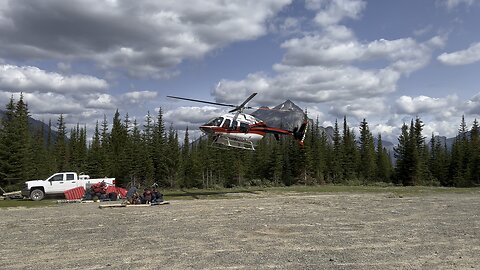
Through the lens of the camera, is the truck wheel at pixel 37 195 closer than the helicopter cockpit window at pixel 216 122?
No

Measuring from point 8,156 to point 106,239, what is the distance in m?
42.4

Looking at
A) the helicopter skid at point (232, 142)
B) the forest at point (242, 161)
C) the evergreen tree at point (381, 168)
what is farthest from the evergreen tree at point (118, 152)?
the evergreen tree at point (381, 168)

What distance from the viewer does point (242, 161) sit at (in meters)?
81.9

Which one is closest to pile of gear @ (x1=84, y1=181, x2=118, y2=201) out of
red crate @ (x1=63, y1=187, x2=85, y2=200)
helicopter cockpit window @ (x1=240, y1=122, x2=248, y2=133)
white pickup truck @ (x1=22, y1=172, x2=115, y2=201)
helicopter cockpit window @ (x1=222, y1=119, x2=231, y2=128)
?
red crate @ (x1=63, y1=187, x2=85, y2=200)

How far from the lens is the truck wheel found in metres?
29.9

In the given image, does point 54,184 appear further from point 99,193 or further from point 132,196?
point 132,196

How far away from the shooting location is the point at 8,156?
48781 millimetres

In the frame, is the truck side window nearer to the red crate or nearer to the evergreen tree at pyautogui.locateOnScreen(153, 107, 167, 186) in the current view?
the red crate

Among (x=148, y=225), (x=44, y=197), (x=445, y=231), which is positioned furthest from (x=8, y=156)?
(x=445, y=231)

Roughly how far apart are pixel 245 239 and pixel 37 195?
2269 cm

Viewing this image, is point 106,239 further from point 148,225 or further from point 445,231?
point 445,231

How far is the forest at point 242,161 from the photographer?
66.4 metres

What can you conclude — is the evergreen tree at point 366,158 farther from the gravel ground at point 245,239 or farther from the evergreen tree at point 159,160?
the gravel ground at point 245,239

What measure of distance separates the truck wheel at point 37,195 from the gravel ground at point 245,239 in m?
10.5
